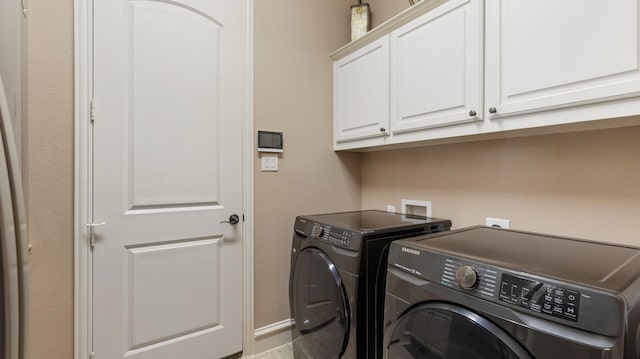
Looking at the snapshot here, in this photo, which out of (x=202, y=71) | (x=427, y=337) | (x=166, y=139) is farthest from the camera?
(x=202, y=71)

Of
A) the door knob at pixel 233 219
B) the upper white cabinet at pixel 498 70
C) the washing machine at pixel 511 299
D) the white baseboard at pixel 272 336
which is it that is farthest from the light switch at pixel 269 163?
the washing machine at pixel 511 299

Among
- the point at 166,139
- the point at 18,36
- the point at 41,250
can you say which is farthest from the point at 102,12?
the point at 41,250

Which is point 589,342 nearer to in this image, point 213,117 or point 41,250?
point 213,117

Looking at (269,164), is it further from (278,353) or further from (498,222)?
(498,222)

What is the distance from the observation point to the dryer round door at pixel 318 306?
4.66 ft

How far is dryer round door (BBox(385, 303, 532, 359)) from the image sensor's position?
789 millimetres

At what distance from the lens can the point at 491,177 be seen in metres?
1.71

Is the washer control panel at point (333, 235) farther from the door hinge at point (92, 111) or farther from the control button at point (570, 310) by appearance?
the door hinge at point (92, 111)

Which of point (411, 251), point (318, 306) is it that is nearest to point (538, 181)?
point (411, 251)

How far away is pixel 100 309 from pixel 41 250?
0.39 metres

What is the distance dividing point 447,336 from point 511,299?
0.75ft

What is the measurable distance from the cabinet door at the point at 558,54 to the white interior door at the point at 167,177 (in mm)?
1443

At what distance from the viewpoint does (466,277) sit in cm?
87

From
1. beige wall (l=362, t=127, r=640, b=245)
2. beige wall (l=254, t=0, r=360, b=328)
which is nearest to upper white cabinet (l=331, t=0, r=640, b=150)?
beige wall (l=362, t=127, r=640, b=245)
